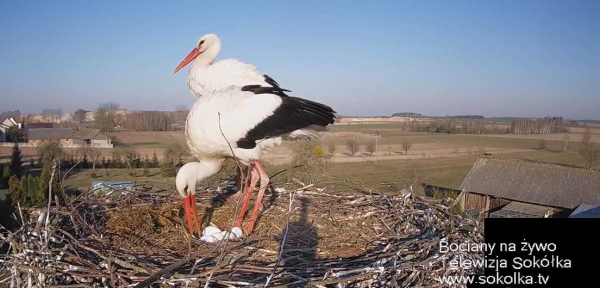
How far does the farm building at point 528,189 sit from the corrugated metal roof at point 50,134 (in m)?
18.1

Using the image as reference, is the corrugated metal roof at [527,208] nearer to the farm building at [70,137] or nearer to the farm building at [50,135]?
the farm building at [70,137]

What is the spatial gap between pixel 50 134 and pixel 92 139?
13.0 ft

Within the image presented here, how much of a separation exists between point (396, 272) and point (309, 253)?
2.41 feet

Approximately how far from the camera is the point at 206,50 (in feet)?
14.3

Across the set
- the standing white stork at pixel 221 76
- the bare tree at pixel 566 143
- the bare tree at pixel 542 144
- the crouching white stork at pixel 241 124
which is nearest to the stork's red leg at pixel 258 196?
the crouching white stork at pixel 241 124

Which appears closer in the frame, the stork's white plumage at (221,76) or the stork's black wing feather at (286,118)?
the stork's black wing feather at (286,118)

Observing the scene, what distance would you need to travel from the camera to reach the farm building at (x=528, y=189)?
50.5 ft

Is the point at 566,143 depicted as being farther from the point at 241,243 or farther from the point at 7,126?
the point at 7,126

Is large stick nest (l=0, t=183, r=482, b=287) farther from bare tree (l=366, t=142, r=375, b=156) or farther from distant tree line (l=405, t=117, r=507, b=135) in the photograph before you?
distant tree line (l=405, t=117, r=507, b=135)

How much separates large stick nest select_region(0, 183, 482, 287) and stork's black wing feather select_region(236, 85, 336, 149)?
615 mm

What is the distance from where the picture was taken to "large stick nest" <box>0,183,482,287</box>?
1763mm

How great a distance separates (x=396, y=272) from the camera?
186cm

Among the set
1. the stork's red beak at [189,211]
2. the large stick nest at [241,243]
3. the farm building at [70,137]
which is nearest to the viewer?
the large stick nest at [241,243]

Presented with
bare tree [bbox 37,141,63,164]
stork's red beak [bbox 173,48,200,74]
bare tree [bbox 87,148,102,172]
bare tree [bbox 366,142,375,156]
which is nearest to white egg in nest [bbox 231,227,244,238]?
stork's red beak [bbox 173,48,200,74]
